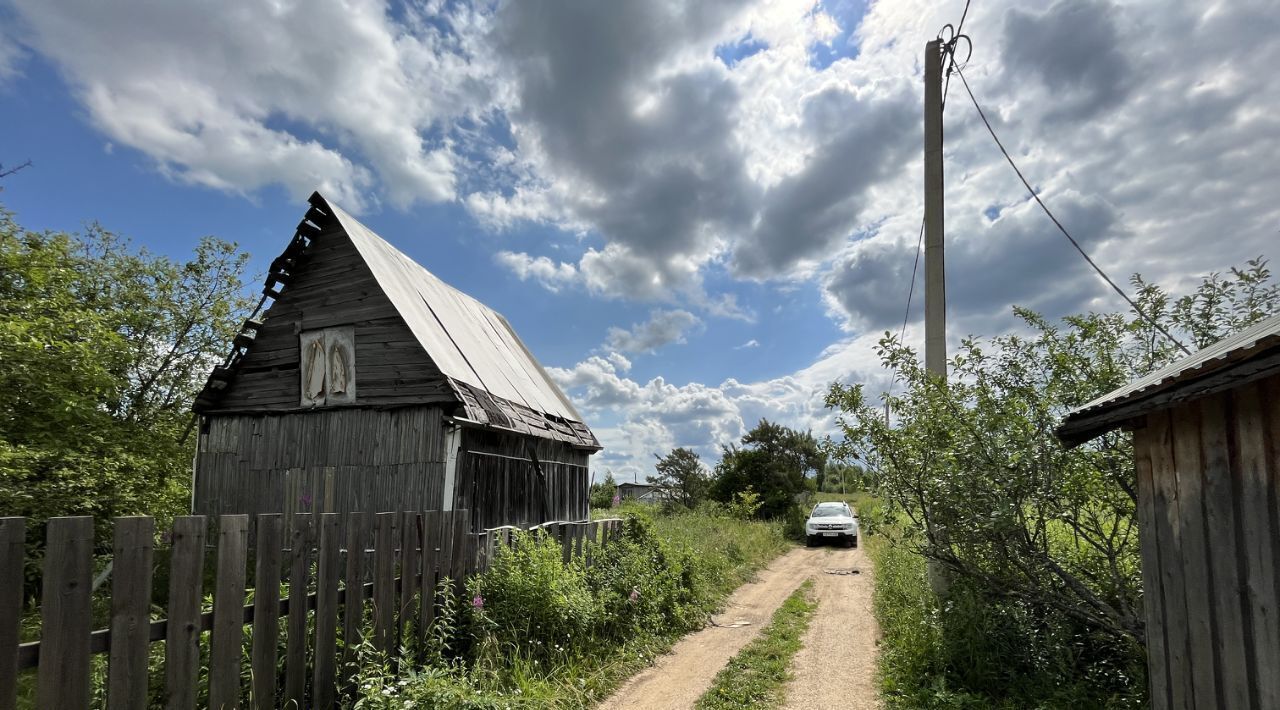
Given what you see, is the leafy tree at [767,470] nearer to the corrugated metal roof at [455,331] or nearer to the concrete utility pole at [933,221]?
the corrugated metal roof at [455,331]

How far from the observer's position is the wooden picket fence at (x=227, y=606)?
3154 mm

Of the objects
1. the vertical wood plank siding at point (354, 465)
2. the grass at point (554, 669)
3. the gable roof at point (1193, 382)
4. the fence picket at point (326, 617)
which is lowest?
the grass at point (554, 669)

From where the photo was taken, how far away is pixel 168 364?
52.5 feet

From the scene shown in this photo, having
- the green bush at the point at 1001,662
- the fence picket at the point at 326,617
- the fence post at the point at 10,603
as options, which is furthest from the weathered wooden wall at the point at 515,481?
the fence post at the point at 10,603

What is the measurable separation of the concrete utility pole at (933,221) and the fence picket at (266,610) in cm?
783

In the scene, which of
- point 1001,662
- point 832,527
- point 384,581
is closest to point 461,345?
point 384,581

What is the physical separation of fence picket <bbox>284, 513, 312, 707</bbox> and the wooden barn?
4284mm

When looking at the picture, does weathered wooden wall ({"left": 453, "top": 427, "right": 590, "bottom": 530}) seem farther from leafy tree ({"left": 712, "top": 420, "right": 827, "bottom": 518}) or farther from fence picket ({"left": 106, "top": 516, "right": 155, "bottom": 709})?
leafy tree ({"left": 712, "top": 420, "right": 827, "bottom": 518})

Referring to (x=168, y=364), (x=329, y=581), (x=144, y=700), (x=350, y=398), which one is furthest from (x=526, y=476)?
(x=168, y=364)

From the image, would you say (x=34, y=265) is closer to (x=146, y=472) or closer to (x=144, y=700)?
(x=146, y=472)

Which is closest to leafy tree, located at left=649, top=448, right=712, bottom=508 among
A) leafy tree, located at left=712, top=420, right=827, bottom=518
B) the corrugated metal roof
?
leafy tree, located at left=712, top=420, right=827, bottom=518

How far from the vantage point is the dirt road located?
6.80 meters

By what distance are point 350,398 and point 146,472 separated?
6235 millimetres

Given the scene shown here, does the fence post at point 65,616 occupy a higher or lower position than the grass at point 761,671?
higher
